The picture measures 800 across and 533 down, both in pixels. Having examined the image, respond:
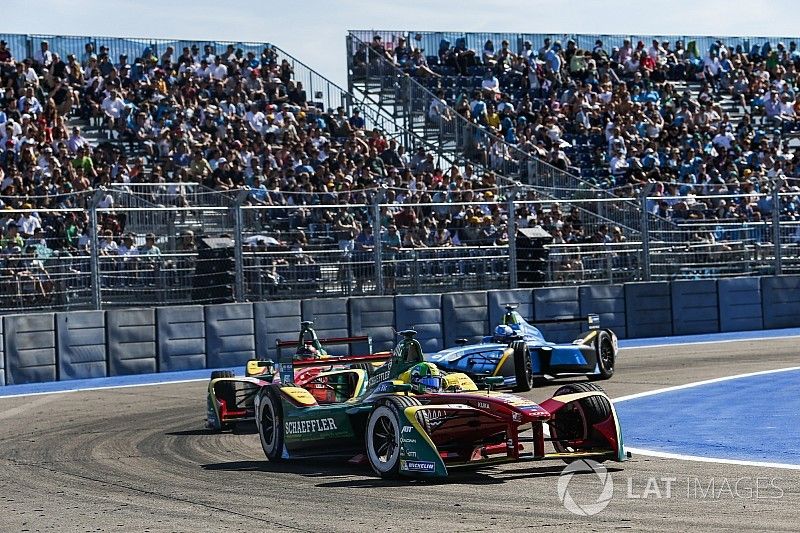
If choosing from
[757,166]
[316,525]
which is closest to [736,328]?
[757,166]

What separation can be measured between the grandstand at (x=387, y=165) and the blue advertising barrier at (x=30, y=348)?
447mm

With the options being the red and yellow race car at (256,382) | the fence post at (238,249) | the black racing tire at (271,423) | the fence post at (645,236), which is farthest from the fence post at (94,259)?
the fence post at (645,236)

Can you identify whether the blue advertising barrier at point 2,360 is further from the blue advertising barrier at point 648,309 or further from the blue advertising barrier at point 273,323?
the blue advertising barrier at point 648,309

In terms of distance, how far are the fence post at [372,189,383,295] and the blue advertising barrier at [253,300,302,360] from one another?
140 cm

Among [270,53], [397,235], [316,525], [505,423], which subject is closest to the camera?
[316,525]

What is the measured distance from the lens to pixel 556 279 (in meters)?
22.3

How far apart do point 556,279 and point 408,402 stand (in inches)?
532

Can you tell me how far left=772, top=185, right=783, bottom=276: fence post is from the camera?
2342 centimetres

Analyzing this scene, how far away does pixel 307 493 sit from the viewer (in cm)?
866

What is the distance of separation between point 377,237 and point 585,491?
12.6 m

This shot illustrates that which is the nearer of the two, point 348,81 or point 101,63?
point 101,63

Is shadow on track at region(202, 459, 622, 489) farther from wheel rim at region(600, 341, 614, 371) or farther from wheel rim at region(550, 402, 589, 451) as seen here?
wheel rim at region(600, 341, 614, 371)

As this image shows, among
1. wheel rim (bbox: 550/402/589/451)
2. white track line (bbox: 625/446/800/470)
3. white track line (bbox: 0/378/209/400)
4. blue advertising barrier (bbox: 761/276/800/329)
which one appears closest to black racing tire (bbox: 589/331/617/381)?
white track line (bbox: 0/378/209/400)

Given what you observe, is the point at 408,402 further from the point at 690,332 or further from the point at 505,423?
the point at 690,332
